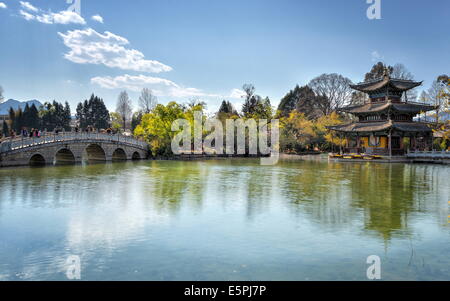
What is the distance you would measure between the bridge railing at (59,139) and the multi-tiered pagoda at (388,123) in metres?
21.3

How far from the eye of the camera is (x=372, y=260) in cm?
612

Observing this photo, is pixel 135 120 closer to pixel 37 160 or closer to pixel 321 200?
pixel 37 160

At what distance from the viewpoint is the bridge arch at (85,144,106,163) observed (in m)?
31.5

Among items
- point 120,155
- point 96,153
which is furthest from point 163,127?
point 96,153

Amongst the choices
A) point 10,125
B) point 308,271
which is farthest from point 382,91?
point 10,125

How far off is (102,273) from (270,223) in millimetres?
4515

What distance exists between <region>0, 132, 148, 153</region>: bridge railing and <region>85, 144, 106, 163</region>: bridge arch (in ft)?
4.18

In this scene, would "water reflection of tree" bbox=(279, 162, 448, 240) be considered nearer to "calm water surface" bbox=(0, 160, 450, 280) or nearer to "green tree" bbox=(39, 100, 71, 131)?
"calm water surface" bbox=(0, 160, 450, 280)

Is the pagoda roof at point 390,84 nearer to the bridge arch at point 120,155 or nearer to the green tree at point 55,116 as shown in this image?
the bridge arch at point 120,155

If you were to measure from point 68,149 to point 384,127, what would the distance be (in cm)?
2704

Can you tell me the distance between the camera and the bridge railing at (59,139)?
22.4m

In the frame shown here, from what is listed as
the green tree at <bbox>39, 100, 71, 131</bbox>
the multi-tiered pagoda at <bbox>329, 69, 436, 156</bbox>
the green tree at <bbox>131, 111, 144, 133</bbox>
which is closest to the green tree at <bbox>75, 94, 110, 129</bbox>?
the green tree at <bbox>39, 100, 71, 131</bbox>

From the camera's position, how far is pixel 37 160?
2564 centimetres

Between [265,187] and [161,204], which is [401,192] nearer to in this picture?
[265,187]
